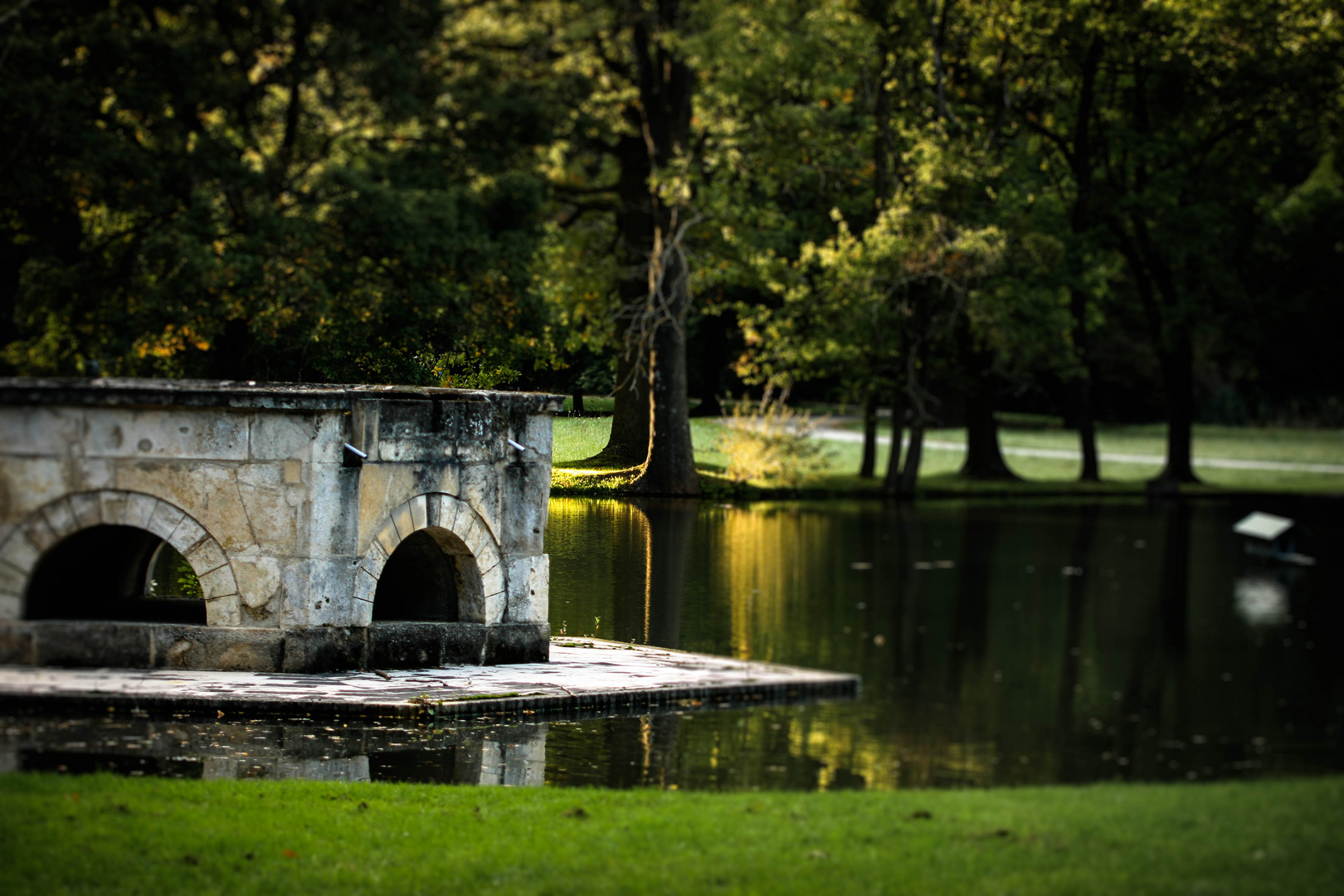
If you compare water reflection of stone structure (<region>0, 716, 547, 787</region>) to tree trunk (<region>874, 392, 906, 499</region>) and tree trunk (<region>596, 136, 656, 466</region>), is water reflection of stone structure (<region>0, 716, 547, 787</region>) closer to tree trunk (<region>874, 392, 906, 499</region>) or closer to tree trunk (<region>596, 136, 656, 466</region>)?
tree trunk (<region>596, 136, 656, 466</region>)

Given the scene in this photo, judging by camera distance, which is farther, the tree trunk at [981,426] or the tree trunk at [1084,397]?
the tree trunk at [981,426]

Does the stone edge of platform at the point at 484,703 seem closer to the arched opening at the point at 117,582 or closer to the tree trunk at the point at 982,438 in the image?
the arched opening at the point at 117,582

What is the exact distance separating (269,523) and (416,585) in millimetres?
2449

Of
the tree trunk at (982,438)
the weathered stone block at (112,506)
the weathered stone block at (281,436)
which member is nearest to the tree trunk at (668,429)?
the weathered stone block at (281,436)

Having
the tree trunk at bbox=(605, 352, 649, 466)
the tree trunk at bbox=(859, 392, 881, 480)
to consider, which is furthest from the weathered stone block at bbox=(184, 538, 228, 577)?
the tree trunk at bbox=(859, 392, 881, 480)

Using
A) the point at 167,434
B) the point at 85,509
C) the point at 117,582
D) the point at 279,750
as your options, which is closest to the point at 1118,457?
the point at 117,582

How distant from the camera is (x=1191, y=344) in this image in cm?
1994

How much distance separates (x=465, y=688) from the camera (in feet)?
30.0

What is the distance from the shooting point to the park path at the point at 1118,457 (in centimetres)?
1549

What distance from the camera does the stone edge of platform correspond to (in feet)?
23.9

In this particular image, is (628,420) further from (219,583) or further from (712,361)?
(712,361)

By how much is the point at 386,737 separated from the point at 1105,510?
14562 millimetres

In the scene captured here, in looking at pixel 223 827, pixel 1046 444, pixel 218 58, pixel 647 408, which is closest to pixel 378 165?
pixel 218 58

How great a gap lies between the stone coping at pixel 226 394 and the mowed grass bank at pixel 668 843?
1.98m
